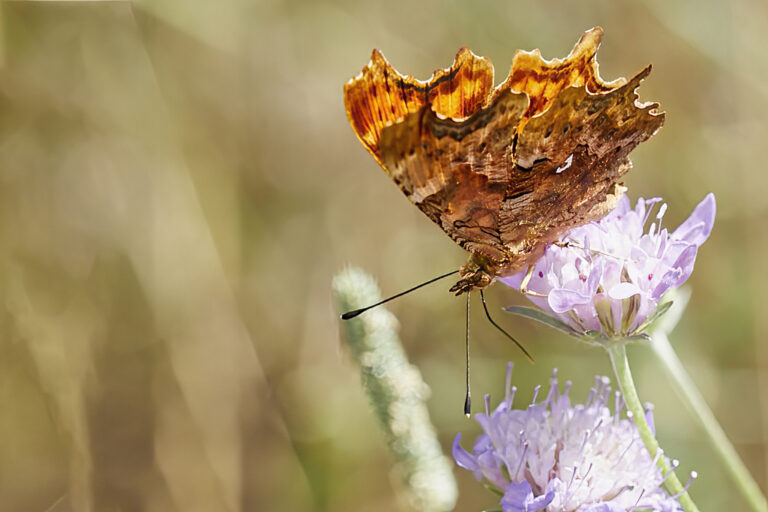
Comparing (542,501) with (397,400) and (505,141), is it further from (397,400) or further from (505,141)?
(505,141)

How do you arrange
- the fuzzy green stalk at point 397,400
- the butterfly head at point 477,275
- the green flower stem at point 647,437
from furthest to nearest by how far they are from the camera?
the butterfly head at point 477,275, the fuzzy green stalk at point 397,400, the green flower stem at point 647,437

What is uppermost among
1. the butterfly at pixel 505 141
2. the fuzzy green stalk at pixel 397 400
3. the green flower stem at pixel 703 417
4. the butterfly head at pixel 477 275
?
the butterfly at pixel 505 141

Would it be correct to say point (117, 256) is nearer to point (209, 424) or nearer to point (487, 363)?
point (209, 424)

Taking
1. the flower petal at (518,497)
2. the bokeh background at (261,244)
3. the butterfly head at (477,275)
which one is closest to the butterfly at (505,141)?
the butterfly head at (477,275)

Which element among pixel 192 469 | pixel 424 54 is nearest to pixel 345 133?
pixel 424 54

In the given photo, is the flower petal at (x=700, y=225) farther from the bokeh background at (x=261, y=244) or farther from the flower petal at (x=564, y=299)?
the bokeh background at (x=261, y=244)
